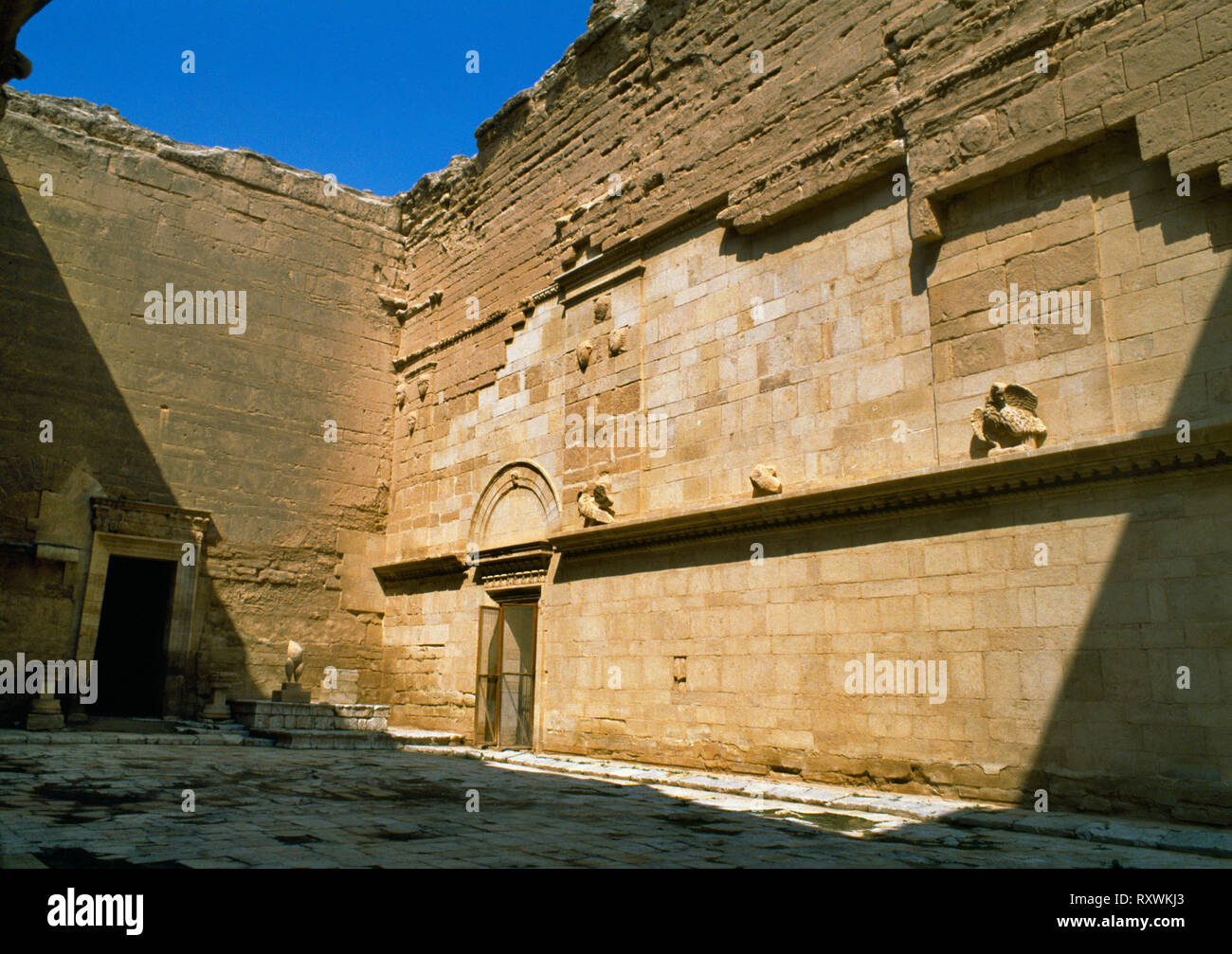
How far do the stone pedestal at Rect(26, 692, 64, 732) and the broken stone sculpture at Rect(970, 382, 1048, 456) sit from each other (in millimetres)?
10482

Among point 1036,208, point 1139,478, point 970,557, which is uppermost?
point 1036,208

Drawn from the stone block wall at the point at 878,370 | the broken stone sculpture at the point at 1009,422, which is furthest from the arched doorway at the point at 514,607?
the broken stone sculpture at the point at 1009,422

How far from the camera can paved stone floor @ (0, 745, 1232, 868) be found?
14.2 feet

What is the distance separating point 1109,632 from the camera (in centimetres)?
627

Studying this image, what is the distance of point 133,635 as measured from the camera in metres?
14.3

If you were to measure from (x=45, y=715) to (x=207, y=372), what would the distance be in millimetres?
5042

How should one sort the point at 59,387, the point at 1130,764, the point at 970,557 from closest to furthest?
1. the point at 1130,764
2. the point at 970,557
3. the point at 59,387

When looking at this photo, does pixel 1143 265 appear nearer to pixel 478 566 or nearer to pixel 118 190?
pixel 478 566

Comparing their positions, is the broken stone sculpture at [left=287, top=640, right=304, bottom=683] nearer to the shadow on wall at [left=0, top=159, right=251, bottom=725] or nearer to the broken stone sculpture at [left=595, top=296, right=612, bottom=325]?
the shadow on wall at [left=0, top=159, right=251, bottom=725]

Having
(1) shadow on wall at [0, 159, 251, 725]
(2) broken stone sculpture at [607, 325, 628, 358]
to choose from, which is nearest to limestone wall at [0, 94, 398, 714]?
(1) shadow on wall at [0, 159, 251, 725]

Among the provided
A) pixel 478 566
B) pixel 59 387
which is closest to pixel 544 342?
pixel 478 566

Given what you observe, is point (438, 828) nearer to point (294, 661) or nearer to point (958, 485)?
point (958, 485)
